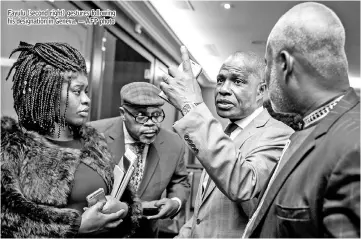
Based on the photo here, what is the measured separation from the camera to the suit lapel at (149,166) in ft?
7.30

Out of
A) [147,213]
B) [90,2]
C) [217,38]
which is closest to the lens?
[147,213]

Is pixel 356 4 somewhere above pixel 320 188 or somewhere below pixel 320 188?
above

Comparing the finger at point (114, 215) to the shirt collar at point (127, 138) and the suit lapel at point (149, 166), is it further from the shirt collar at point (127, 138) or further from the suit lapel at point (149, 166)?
the shirt collar at point (127, 138)

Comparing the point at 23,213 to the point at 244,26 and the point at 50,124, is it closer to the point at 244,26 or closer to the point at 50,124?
the point at 50,124

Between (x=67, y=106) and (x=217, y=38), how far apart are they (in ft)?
16.6

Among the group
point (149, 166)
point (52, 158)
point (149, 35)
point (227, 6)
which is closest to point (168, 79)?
point (52, 158)

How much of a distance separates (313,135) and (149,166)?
59.3 inches

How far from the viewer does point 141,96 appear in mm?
2250

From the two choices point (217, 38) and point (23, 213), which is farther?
point (217, 38)

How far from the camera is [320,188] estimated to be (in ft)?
2.62

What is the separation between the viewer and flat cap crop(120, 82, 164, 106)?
223 cm

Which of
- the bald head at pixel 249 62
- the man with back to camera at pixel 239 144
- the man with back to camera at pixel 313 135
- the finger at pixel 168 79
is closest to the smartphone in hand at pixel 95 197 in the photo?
the man with back to camera at pixel 239 144

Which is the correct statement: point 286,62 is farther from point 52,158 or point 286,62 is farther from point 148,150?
point 148,150

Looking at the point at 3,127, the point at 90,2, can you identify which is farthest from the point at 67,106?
the point at 90,2
